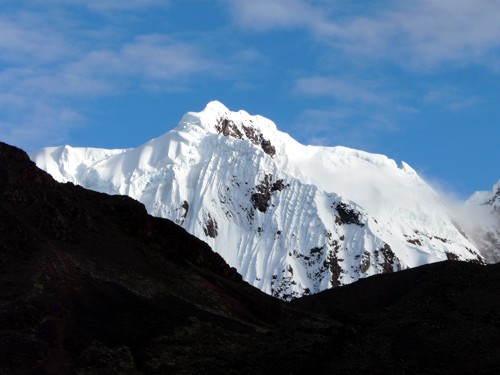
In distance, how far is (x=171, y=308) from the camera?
10062 cm

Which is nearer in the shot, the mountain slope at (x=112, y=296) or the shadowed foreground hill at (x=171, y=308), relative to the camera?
the shadowed foreground hill at (x=171, y=308)

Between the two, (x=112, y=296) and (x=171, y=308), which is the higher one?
(x=171, y=308)

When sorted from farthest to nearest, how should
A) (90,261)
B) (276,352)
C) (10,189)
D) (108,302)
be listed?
(10,189)
(90,261)
(108,302)
(276,352)

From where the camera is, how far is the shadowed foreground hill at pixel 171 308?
8675 cm

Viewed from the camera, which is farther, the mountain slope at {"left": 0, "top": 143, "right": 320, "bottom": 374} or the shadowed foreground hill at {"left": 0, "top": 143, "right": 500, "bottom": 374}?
the mountain slope at {"left": 0, "top": 143, "right": 320, "bottom": 374}

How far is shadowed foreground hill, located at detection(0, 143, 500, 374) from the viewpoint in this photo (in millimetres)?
86750

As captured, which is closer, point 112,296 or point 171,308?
point 112,296

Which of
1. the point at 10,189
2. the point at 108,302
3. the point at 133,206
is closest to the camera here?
the point at 108,302

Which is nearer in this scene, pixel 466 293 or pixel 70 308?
pixel 70 308

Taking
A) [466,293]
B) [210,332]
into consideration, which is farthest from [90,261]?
[466,293]

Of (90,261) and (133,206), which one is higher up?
(133,206)

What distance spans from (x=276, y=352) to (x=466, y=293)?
29.1 m

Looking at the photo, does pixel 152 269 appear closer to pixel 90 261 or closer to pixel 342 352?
pixel 90 261

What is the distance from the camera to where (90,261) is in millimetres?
105375
